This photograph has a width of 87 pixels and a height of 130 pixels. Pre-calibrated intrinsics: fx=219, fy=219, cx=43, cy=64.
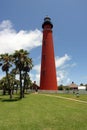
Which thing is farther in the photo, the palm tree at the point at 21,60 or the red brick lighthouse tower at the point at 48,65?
the red brick lighthouse tower at the point at 48,65

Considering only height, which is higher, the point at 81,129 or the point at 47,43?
the point at 47,43

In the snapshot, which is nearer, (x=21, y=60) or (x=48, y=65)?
(x=21, y=60)

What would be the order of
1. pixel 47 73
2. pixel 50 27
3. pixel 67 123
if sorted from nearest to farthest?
1. pixel 67 123
2. pixel 47 73
3. pixel 50 27

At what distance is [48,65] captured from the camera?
58875 millimetres

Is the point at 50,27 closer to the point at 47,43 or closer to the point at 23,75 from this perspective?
the point at 47,43

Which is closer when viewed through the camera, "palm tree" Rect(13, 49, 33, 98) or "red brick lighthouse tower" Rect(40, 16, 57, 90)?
"palm tree" Rect(13, 49, 33, 98)

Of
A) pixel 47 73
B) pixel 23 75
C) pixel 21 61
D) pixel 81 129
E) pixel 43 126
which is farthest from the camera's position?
pixel 47 73

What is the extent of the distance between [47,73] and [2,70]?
13.5 meters

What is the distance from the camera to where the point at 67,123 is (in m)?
18.6

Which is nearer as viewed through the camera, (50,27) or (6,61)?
(6,61)

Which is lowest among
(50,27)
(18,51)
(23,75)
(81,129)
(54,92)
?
(81,129)

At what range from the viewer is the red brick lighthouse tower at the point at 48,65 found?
2305 inches

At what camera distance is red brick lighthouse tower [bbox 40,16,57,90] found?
58.5m

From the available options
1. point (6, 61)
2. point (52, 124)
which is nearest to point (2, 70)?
point (6, 61)
